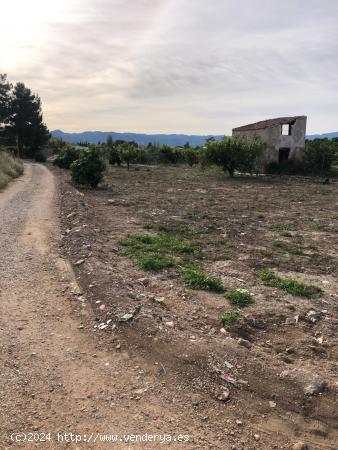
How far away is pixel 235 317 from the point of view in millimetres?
4879

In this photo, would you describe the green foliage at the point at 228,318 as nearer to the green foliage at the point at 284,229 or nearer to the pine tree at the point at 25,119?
the green foliage at the point at 284,229

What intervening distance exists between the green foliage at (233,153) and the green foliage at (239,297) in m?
23.8

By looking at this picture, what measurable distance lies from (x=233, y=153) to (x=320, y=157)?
284 inches

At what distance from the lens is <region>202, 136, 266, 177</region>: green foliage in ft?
93.7

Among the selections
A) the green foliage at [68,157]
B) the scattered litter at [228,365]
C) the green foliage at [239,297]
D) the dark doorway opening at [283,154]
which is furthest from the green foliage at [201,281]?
the dark doorway opening at [283,154]

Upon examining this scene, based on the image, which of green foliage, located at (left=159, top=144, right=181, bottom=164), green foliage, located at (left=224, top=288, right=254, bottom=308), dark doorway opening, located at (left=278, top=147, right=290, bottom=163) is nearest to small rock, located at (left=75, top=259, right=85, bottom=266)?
green foliage, located at (left=224, top=288, right=254, bottom=308)

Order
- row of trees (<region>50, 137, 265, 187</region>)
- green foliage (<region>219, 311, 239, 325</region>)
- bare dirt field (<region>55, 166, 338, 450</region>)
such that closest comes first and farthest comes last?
1. bare dirt field (<region>55, 166, 338, 450</region>)
2. green foliage (<region>219, 311, 239, 325</region>)
3. row of trees (<region>50, 137, 265, 187</region>)

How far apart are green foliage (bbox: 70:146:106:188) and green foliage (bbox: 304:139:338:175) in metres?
17.6

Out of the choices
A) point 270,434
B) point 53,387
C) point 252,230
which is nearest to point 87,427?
point 53,387

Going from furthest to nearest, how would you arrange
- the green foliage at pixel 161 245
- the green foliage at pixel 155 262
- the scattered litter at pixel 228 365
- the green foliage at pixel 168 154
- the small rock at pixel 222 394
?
the green foliage at pixel 168 154 < the green foliage at pixel 161 245 < the green foliage at pixel 155 262 < the scattered litter at pixel 228 365 < the small rock at pixel 222 394

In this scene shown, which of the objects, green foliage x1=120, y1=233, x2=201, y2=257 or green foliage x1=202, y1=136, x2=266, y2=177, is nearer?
green foliage x1=120, y1=233, x2=201, y2=257

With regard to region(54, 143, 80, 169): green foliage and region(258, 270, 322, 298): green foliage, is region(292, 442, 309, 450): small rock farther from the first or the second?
region(54, 143, 80, 169): green foliage

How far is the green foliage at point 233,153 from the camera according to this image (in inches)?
1124

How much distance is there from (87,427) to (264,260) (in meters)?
5.14
